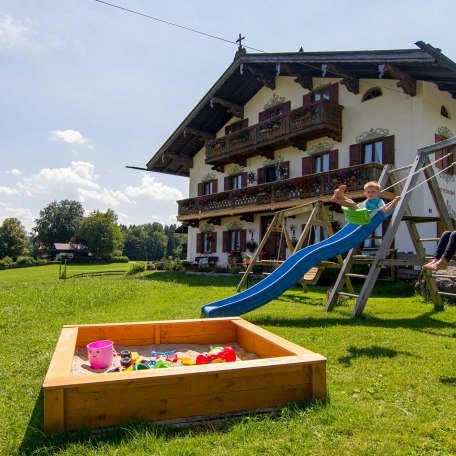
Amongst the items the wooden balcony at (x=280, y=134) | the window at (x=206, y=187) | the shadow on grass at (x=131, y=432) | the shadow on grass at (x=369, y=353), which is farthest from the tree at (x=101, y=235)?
the shadow on grass at (x=131, y=432)

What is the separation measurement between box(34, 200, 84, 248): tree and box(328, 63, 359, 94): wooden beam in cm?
8335

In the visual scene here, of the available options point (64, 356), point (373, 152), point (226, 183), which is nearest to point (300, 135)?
point (373, 152)

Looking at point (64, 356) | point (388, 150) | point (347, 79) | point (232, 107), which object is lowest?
point (64, 356)

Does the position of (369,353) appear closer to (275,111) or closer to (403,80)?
(403,80)

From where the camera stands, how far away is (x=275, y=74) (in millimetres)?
20969

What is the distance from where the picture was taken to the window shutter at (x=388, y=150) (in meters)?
16.0

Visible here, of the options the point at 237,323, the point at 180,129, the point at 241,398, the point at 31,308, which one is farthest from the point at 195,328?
the point at 180,129

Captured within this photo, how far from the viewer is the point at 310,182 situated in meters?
17.4

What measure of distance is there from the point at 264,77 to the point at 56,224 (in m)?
82.6

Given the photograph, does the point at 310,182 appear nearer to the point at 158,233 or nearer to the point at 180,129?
the point at 180,129

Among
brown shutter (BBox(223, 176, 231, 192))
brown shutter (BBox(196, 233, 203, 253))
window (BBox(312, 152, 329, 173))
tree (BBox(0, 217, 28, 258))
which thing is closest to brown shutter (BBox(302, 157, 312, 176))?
window (BBox(312, 152, 329, 173))

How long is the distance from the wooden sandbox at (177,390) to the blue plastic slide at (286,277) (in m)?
3.33

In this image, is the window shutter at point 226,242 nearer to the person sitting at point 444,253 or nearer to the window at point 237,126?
the window at point 237,126

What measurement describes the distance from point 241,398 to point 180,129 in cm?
2196
